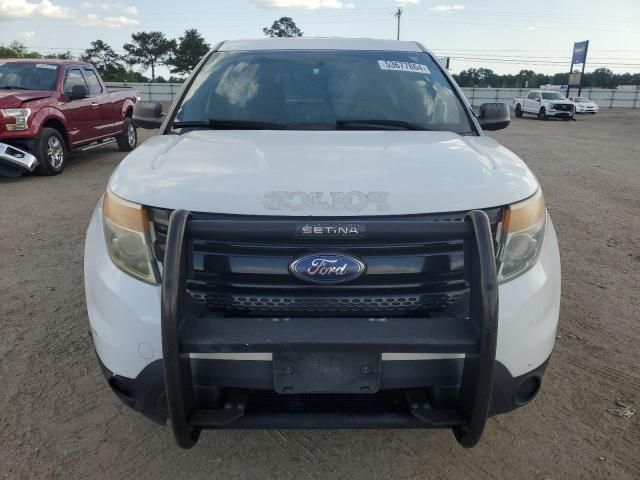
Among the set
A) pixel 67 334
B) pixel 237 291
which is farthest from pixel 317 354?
pixel 67 334

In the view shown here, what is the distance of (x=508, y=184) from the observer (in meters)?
2.04

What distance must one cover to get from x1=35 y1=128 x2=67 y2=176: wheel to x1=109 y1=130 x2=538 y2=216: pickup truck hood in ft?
23.9

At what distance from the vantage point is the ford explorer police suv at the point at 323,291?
175 centimetres

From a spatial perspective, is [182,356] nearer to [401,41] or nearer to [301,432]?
[301,432]

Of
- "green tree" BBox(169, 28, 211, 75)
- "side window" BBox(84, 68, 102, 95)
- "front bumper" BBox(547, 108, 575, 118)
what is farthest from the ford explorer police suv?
"green tree" BBox(169, 28, 211, 75)

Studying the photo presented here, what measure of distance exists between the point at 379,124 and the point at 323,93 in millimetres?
465

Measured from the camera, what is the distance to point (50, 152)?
9.02 m

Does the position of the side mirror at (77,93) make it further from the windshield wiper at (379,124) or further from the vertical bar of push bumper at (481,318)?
the vertical bar of push bumper at (481,318)

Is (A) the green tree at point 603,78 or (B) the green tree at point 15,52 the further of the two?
(A) the green tree at point 603,78

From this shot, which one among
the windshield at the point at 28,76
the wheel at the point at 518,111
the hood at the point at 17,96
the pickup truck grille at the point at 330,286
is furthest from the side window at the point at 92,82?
the wheel at the point at 518,111

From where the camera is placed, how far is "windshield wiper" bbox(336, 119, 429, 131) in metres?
2.94

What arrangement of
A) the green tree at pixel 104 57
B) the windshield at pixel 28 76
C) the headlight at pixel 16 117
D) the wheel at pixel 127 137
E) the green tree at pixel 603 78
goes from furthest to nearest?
1. the green tree at pixel 603 78
2. the green tree at pixel 104 57
3. the wheel at pixel 127 137
4. the windshield at pixel 28 76
5. the headlight at pixel 16 117

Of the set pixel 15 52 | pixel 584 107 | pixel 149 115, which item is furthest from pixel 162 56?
pixel 149 115

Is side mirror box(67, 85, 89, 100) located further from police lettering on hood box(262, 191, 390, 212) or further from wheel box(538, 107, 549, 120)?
wheel box(538, 107, 549, 120)
